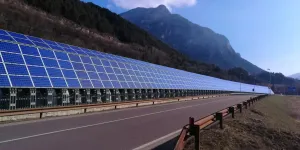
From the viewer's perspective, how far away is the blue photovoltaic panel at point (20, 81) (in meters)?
20.5

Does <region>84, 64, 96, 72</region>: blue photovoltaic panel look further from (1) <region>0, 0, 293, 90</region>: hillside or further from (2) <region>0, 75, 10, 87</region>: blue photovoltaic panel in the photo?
(1) <region>0, 0, 293, 90</region>: hillside

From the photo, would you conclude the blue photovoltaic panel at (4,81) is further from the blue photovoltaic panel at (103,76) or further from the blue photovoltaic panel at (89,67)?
the blue photovoltaic panel at (103,76)

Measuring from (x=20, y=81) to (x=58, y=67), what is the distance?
5726mm

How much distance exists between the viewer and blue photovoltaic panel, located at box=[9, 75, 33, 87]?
20.5 meters

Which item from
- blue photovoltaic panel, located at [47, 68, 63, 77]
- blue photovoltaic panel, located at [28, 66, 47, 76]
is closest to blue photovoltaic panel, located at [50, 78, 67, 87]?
blue photovoltaic panel, located at [47, 68, 63, 77]

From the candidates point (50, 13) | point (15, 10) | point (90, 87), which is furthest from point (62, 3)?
point (90, 87)

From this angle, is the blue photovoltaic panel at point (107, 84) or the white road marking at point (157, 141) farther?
the blue photovoltaic panel at point (107, 84)

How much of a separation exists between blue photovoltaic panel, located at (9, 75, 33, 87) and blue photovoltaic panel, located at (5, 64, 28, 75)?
0.36m

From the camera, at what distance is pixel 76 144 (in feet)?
36.3

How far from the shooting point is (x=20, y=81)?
69.4ft

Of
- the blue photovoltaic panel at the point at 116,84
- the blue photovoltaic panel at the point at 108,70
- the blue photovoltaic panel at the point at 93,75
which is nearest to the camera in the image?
the blue photovoltaic panel at the point at 93,75

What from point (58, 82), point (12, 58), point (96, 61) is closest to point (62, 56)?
point (58, 82)

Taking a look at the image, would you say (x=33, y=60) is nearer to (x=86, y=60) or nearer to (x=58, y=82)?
(x=58, y=82)

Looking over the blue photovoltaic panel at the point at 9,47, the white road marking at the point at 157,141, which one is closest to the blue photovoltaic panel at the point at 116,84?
the blue photovoltaic panel at the point at 9,47
